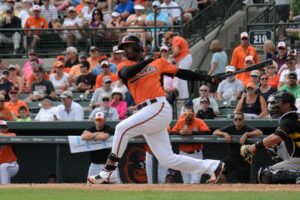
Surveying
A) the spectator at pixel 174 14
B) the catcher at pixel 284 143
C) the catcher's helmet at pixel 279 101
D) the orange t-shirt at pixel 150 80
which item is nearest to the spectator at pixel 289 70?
the spectator at pixel 174 14

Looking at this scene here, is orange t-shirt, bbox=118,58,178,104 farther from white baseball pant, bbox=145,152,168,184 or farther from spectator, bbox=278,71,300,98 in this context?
spectator, bbox=278,71,300,98

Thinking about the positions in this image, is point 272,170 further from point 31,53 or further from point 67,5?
point 67,5

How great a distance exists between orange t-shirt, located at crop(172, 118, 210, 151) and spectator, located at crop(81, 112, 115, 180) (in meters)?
1.06

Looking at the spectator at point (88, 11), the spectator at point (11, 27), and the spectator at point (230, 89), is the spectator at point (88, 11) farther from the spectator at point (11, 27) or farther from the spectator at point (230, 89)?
the spectator at point (230, 89)

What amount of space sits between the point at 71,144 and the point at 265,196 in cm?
627

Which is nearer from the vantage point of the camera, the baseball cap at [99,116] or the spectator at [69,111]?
the baseball cap at [99,116]

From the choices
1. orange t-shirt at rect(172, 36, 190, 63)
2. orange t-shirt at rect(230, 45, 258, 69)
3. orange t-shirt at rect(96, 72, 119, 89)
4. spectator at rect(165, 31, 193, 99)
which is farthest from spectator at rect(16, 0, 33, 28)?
orange t-shirt at rect(230, 45, 258, 69)

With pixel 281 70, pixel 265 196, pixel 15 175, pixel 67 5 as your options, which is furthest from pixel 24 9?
pixel 265 196

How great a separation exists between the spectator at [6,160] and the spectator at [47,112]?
882mm

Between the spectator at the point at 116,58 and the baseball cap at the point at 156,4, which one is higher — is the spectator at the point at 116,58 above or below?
below

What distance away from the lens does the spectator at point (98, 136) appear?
15.2m

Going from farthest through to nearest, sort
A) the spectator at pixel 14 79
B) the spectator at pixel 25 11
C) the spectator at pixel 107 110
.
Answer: the spectator at pixel 25 11 < the spectator at pixel 14 79 < the spectator at pixel 107 110

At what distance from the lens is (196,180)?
1492 centimetres

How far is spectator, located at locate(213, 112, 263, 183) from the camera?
14.4 metres
